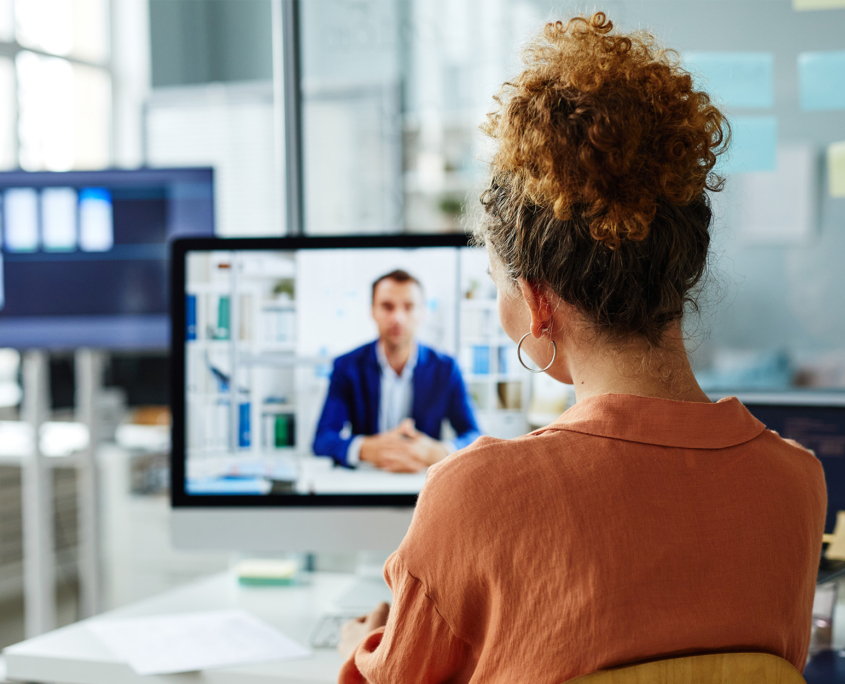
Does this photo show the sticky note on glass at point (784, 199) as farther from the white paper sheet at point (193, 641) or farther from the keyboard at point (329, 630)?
the white paper sheet at point (193, 641)

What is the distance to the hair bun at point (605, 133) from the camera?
2.19 ft

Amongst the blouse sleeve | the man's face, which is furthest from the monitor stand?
the blouse sleeve

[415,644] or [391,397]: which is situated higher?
[391,397]

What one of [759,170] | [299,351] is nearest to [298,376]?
[299,351]

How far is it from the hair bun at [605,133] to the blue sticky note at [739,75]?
3.52 feet

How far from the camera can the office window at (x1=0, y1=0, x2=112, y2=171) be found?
4207 mm

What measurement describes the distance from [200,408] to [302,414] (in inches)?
6.8

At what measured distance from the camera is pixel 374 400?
1271 mm

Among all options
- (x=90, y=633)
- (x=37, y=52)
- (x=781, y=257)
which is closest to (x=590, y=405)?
(x=90, y=633)

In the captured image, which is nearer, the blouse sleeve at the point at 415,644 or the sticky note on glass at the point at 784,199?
the blouse sleeve at the point at 415,644

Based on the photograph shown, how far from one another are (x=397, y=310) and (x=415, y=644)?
653 millimetres

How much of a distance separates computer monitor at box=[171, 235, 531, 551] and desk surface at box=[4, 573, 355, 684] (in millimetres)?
135

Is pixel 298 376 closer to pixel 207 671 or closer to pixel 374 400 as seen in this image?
pixel 374 400

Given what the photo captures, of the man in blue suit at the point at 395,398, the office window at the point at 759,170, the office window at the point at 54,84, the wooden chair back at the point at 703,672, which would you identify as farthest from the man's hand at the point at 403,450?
the office window at the point at 54,84
